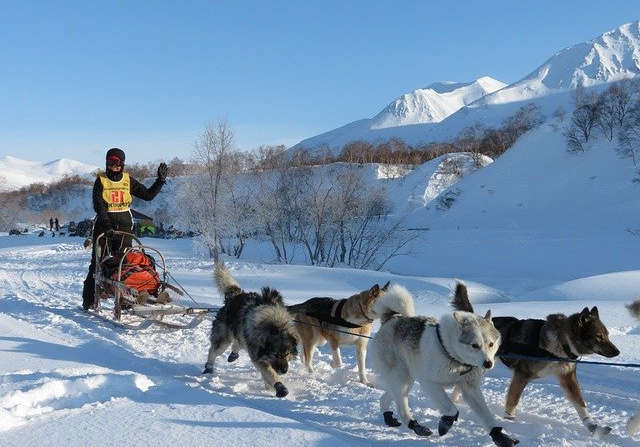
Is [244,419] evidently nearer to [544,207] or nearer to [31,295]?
[31,295]

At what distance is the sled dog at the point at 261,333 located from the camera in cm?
499

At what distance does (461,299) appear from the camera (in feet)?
16.5

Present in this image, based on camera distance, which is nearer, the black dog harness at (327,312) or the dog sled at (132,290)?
the black dog harness at (327,312)

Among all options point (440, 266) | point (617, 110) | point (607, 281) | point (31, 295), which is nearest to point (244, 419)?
point (31, 295)

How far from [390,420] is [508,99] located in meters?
120

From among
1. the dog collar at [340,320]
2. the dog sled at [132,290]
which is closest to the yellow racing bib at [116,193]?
the dog sled at [132,290]

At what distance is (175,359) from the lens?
6215mm

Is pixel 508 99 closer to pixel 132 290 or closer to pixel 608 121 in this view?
pixel 608 121

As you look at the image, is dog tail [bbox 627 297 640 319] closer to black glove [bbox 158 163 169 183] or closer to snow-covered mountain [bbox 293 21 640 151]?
black glove [bbox 158 163 169 183]

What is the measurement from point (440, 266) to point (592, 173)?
2060cm

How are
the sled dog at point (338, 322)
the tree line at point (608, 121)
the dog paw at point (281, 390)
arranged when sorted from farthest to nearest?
the tree line at point (608, 121) → the sled dog at point (338, 322) → the dog paw at point (281, 390)

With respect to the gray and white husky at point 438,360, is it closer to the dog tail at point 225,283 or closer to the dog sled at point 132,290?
the dog tail at point 225,283

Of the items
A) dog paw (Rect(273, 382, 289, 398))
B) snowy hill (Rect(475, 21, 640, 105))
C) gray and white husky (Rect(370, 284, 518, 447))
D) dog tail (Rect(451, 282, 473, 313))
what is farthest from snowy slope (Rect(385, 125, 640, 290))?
snowy hill (Rect(475, 21, 640, 105))

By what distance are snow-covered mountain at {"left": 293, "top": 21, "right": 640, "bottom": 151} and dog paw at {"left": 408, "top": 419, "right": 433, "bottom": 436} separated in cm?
9602
